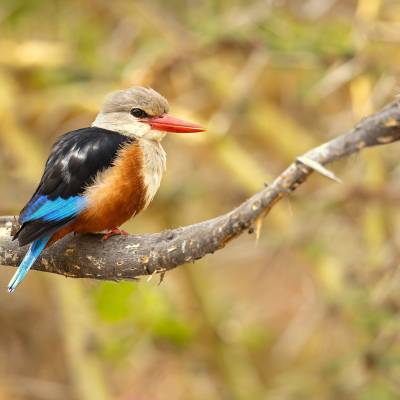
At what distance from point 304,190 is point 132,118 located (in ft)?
9.84

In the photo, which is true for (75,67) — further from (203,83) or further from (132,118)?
(132,118)

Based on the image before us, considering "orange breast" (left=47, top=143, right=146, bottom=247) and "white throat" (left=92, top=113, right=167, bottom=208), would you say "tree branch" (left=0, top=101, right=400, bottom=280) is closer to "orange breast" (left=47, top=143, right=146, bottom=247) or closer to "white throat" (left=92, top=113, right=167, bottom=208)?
"orange breast" (left=47, top=143, right=146, bottom=247)

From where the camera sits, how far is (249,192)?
5652 mm

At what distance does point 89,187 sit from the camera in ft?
10.3

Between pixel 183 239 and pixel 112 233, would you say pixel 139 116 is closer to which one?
pixel 112 233

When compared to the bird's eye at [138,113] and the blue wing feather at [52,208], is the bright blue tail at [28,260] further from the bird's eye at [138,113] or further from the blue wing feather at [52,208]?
the bird's eye at [138,113]

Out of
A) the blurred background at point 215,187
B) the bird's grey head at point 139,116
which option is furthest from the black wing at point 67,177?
the blurred background at point 215,187

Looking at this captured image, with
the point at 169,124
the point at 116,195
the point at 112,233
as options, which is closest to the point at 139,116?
the point at 169,124

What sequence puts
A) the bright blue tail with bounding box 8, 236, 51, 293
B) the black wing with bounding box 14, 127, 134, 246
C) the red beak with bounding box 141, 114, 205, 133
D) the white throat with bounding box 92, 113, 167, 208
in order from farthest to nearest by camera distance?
the red beak with bounding box 141, 114, 205, 133 < the white throat with bounding box 92, 113, 167, 208 < the black wing with bounding box 14, 127, 134, 246 < the bright blue tail with bounding box 8, 236, 51, 293

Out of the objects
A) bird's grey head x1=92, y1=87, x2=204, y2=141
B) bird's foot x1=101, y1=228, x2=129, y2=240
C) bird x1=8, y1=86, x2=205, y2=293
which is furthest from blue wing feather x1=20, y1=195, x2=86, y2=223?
bird's grey head x1=92, y1=87, x2=204, y2=141

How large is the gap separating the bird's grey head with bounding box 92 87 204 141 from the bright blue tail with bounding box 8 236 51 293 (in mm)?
812

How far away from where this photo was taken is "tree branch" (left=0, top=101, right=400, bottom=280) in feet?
6.33

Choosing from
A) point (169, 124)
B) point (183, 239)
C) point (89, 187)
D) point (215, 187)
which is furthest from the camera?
point (215, 187)

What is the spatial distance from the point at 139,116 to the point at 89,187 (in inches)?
24.8
